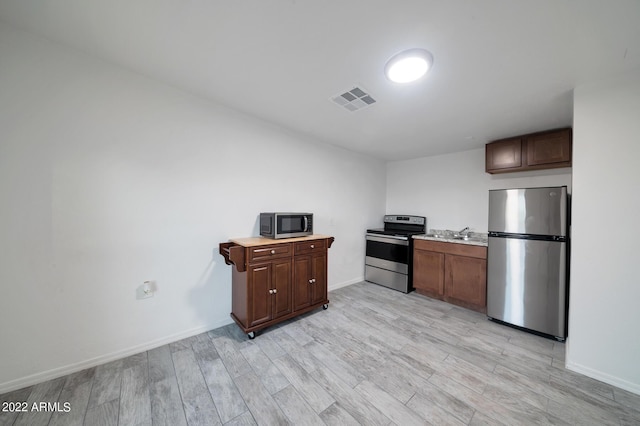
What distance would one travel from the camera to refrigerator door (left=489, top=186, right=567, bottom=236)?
2.20 m

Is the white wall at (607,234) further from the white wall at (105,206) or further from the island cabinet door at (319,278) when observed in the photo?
the white wall at (105,206)

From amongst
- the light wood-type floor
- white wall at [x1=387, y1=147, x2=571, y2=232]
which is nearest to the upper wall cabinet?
white wall at [x1=387, y1=147, x2=571, y2=232]

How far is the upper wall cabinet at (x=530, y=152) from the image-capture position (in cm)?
251

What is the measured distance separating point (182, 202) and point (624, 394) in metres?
4.01

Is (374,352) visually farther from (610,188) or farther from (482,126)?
(482,126)

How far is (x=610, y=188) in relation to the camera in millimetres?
1675

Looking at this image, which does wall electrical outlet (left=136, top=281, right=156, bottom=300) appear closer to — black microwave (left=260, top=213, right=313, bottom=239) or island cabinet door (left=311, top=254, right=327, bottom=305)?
black microwave (left=260, top=213, right=313, bottom=239)

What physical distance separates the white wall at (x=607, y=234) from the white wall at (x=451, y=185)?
1.32 metres

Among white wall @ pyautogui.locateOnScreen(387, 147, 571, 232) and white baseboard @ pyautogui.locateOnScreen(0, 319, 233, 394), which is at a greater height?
white wall @ pyautogui.locateOnScreen(387, 147, 571, 232)

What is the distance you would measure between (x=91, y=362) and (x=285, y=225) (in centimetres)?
197

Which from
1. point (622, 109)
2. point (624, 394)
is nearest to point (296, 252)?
point (624, 394)

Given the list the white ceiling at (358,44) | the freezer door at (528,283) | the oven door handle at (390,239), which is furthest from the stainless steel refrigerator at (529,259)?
the oven door handle at (390,239)

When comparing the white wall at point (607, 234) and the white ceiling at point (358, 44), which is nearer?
the white ceiling at point (358, 44)

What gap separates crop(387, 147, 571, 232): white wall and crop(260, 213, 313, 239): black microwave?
251 centimetres
